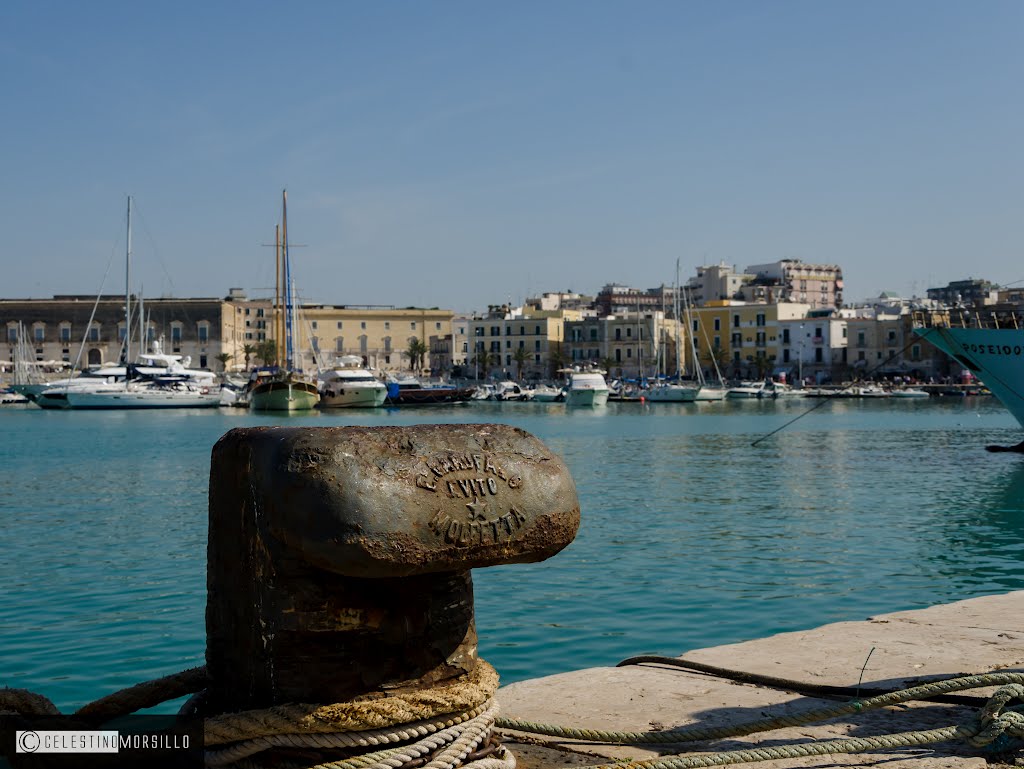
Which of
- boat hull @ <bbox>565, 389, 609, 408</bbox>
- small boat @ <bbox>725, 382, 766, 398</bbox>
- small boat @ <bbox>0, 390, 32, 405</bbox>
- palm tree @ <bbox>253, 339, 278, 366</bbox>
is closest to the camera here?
boat hull @ <bbox>565, 389, 609, 408</bbox>

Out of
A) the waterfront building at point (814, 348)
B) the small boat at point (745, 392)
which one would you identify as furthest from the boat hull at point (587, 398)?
the waterfront building at point (814, 348)

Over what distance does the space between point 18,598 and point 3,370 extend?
99.6m

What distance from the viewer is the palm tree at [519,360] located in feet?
350

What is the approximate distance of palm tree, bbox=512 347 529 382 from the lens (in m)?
107

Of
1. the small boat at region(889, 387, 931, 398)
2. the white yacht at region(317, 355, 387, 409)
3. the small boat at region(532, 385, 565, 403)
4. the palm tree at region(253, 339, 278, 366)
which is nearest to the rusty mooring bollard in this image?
the white yacht at region(317, 355, 387, 409)

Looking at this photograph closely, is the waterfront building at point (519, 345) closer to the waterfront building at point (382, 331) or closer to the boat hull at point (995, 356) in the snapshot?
the waterfront building at point (382, 331)

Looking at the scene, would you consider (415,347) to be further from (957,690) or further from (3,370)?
(957,690)

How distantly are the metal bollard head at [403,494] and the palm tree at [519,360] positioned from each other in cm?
10353

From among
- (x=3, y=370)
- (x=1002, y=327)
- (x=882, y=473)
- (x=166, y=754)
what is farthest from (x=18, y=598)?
(x=3, y=370)

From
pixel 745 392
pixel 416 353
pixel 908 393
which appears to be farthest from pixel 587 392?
pixel 416 353

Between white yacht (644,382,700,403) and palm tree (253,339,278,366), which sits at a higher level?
palm tree (253,339,278,366)

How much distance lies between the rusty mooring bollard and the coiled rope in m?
0.07

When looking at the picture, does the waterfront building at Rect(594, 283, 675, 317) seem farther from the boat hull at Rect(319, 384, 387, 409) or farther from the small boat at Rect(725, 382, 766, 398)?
the boat hull at Rect(319, 384, 387, 409)

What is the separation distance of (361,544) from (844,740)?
1519 millimetres
